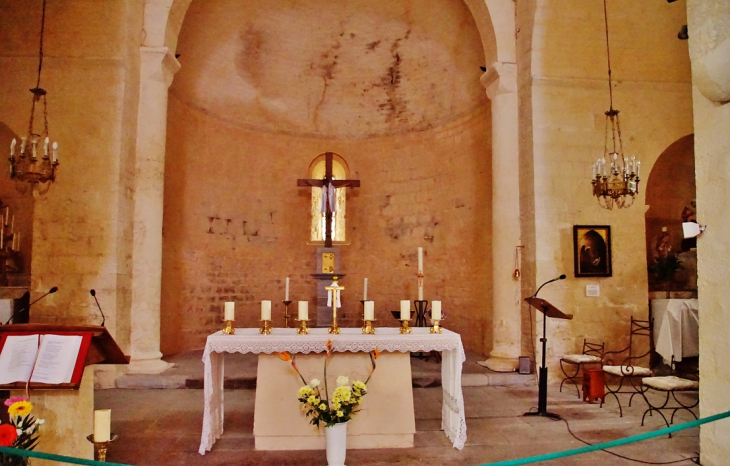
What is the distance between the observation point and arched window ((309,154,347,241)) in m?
10.9

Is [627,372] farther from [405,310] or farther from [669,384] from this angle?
[405,310]

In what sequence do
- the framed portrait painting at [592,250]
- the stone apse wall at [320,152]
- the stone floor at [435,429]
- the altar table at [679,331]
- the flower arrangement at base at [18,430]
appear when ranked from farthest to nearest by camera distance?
the stone apse wall at [320,152] → the framed portrait painting at [592,250] → the altar table at [679,331] → the stone floor at [435,429] → the flower arrangement at base at [18,430]

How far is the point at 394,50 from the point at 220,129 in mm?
3889

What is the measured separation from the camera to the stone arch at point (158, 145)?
7410mm

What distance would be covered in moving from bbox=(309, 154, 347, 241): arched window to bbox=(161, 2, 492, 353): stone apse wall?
0.23 m

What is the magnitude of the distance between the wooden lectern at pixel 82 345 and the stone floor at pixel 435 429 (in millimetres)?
1090

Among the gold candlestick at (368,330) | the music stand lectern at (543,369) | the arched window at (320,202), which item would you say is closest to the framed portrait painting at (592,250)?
the music stand lectern at (543,369)

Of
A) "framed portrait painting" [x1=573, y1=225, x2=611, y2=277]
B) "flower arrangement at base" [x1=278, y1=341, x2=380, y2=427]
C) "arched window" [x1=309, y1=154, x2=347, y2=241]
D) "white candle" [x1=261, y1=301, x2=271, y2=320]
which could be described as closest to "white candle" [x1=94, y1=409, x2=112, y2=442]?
"flower arrangement at base" [x1=278, y1=341, x2=380, y2=427]

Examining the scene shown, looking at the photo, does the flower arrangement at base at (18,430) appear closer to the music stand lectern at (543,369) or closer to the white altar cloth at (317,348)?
the white altar cloth at (317,348)

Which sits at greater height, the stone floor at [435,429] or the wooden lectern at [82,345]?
the wooden lectern at [82,345]

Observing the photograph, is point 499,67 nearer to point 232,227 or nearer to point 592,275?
point 592,275

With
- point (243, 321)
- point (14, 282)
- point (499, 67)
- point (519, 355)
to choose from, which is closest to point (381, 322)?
point (243, 321)

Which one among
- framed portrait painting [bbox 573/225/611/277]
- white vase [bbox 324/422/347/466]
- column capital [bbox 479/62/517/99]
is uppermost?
column capital [bbox 479/62/517/99]

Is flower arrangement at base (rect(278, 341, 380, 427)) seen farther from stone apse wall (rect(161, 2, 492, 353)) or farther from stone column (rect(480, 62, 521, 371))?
stone apse wall (rect(161, 2, 492, 353))
